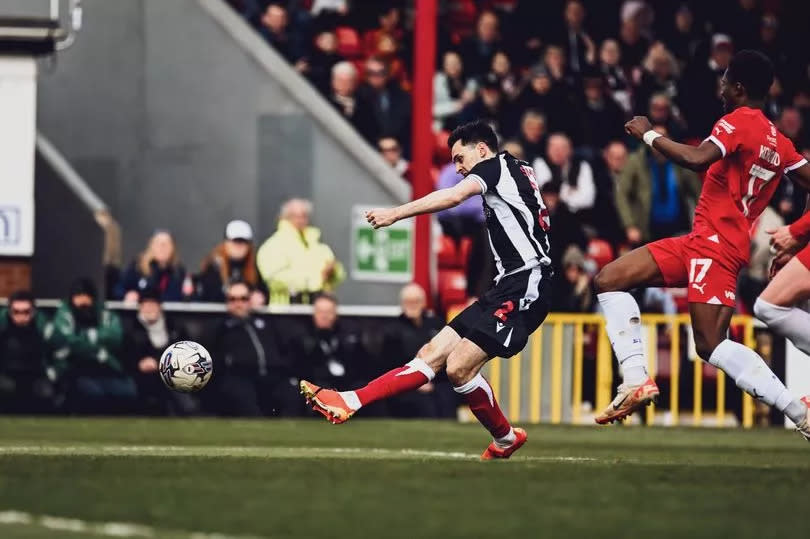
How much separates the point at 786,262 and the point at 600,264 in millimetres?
9587

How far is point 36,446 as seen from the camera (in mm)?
13477

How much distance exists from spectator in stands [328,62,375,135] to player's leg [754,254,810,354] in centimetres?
1061

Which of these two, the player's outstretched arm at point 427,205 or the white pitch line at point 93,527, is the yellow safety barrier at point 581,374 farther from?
the white pitch line at point 93,527

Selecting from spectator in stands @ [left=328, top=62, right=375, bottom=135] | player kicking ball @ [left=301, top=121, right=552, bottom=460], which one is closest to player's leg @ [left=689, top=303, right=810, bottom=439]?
player kicking ball @ [left=301, top=121, right=552, bottom=460]

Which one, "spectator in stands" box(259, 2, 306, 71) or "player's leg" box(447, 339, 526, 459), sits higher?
"spectator in stands" box(259, 2, 306, 71)

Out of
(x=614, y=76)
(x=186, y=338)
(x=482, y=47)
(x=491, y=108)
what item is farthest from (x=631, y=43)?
(x=186, y=338)

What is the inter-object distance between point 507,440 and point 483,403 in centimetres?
35

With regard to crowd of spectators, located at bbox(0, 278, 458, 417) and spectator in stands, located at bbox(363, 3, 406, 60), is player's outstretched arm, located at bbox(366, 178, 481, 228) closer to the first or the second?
crowd of spectators, located at bbox(0, 278, 458, 417)

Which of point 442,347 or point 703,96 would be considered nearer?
point 442,347

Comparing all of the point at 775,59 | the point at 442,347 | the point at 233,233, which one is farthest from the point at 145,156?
the point at 442,347

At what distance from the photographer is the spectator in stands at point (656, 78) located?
943 inches

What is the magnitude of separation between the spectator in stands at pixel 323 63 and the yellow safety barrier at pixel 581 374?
14.3 ft

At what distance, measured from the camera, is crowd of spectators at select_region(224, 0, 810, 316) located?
21.6 metres

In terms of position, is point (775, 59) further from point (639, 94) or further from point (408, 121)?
point (408, 121)
